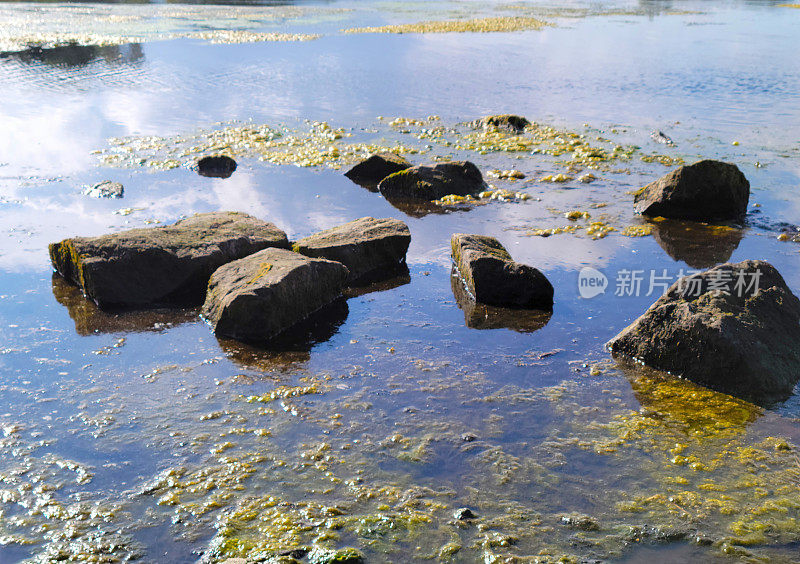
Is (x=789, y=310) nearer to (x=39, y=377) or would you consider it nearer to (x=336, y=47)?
(x=39, y=377)

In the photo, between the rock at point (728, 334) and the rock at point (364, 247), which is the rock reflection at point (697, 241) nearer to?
the rock at point (728, 334)

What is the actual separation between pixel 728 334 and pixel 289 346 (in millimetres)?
4737

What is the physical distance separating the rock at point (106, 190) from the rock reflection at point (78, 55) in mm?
17388

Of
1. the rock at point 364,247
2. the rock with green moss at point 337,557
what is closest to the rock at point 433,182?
the rock at point 364,247

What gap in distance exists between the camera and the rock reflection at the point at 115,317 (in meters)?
8.15

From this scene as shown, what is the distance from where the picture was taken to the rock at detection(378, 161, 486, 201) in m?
12.9

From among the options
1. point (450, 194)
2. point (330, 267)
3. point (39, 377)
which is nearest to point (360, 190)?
point (450, 194)

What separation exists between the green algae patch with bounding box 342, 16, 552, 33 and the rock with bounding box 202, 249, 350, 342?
34.5 metres

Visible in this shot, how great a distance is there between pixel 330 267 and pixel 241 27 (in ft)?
120

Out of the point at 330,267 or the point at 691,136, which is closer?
the point at 330,267

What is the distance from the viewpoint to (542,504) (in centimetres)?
521

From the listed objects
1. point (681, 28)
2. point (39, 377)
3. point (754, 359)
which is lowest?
point (39, 377)

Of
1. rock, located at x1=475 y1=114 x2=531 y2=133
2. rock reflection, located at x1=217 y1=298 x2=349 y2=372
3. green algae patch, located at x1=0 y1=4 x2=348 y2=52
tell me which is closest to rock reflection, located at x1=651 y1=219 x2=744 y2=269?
rock reflection, located at x1=217 y1=298 x2=349 y2=372

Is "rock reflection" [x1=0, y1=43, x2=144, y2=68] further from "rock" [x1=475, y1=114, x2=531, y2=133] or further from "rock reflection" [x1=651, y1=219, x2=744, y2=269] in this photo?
"rock reflection" [x1=651, y1=219, x2=744, y2=269]
